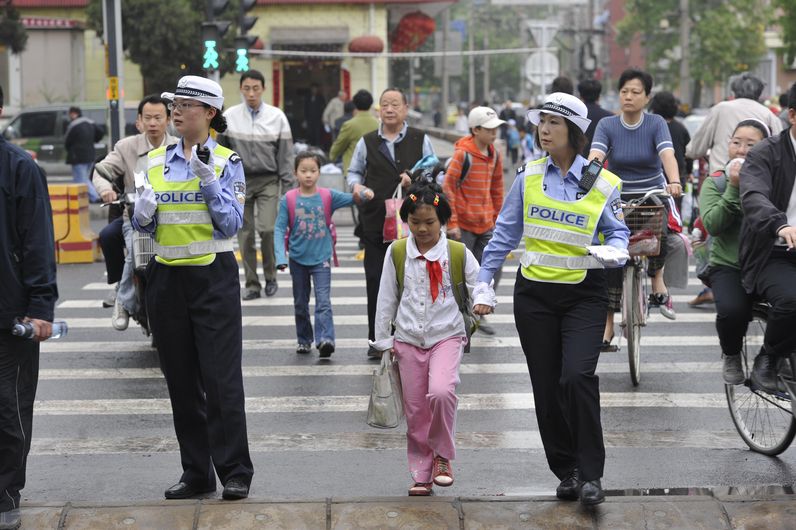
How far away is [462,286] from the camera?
6098mm

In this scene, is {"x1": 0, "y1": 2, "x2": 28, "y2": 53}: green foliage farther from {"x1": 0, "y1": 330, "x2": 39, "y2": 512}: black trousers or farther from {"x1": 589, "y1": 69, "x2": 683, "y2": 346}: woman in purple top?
{"x1": 0, "y1": 330, "x2": 39, "y2": 512}: black trousers

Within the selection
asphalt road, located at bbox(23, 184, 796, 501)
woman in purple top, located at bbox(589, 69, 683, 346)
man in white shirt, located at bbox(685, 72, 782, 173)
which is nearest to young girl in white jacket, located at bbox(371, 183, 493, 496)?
asphalt road, located at bbox(23, 184, 796, 501)

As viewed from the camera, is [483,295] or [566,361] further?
[483,295]

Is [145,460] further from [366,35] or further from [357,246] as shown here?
Answer: [366,35]

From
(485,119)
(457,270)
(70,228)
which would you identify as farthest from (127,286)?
(70,228)

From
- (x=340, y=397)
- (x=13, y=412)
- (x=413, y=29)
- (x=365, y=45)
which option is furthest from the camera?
(x=413, y=29)

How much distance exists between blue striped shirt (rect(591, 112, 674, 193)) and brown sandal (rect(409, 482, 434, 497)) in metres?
3.77

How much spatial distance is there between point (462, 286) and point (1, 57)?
35341mm

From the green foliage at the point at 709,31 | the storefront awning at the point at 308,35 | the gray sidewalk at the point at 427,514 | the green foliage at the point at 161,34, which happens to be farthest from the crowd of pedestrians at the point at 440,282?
the green foliage at the point at 709,31

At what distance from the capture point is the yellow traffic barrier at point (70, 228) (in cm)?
1548

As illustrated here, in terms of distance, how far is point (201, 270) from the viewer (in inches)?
224

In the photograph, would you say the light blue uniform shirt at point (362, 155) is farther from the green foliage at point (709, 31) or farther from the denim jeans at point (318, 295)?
the green foliage at point (709, 31)

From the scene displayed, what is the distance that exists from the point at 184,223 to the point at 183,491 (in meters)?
1.25

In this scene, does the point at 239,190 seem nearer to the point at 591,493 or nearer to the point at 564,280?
the point at 564,280
